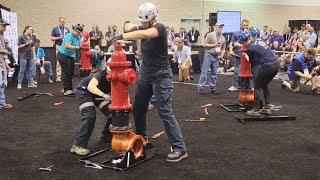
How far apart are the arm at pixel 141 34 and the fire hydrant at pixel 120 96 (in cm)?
28

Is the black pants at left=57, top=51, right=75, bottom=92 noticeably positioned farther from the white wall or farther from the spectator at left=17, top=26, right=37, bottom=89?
the white wall

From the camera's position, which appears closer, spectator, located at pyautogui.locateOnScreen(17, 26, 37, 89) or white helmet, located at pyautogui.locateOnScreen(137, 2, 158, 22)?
white helmet, located at pyautogui.locateOnScreen(137, 2, 158, 22)

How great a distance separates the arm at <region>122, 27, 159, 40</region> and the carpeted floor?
4.36ft

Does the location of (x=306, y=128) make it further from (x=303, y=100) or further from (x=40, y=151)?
(x=40, y=151)

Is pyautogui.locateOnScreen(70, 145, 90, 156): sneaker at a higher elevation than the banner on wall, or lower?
lower

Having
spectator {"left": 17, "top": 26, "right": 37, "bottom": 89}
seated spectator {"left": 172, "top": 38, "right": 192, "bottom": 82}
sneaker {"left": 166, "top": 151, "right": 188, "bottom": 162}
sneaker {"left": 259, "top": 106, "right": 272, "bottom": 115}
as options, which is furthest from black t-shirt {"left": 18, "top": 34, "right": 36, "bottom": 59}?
sneaker {"left": 166, "top": 151, "right": 188, "bottom": 162}

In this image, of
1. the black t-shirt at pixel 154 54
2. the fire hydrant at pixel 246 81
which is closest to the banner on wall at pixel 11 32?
the fire hydrant at pixel 246 81

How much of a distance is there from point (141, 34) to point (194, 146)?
1.79 metres

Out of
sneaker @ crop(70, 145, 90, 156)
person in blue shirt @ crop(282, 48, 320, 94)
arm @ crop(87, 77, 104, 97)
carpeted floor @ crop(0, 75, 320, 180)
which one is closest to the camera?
carpeted floor @ crop(0, 75, 320, 180)

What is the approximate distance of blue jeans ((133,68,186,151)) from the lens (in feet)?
14.2

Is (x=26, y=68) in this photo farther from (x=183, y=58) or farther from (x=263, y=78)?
(x=263, y=78)

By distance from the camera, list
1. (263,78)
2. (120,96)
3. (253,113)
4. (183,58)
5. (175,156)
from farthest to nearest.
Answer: (183,58)
(253,113)
(263,78)
(175,156)
(120,96)

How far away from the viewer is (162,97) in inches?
170

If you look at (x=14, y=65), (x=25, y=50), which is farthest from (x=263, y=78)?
(x=14, y=65)
